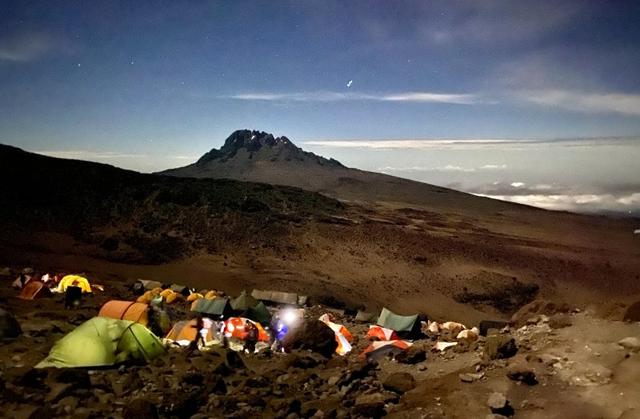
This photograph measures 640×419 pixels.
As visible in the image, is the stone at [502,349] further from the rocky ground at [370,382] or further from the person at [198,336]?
the person at [198,336]

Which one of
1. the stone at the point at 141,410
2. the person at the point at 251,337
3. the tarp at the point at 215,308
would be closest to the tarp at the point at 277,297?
the tarp at the point at 215,308

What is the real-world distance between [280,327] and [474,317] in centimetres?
1427

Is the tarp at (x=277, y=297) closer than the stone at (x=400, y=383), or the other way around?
the stone at (x=400, y=383)

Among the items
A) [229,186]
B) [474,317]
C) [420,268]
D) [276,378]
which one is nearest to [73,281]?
[276,378]

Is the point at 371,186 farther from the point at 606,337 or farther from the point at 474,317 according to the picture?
the point at 606,337

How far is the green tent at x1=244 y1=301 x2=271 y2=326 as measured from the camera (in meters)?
12.7

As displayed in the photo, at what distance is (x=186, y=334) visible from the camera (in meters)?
9.79

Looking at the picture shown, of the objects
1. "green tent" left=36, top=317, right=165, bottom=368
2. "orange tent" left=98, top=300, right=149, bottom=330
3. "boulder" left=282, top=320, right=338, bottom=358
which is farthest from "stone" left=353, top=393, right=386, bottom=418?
"orange tent" left=98, top=300, right=149, bottom=330

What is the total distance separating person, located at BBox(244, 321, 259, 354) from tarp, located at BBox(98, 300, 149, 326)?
2421 mm

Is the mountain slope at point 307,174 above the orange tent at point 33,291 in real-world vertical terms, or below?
above

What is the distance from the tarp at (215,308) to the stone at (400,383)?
634 centimetres

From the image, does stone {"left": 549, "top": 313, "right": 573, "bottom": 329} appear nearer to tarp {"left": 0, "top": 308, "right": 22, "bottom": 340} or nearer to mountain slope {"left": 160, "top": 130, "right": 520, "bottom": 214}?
tarp {"left": 0, "top": 308, "right": 22, "bottom": 340}

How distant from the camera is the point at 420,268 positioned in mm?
28047

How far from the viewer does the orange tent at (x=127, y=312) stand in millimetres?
10078
